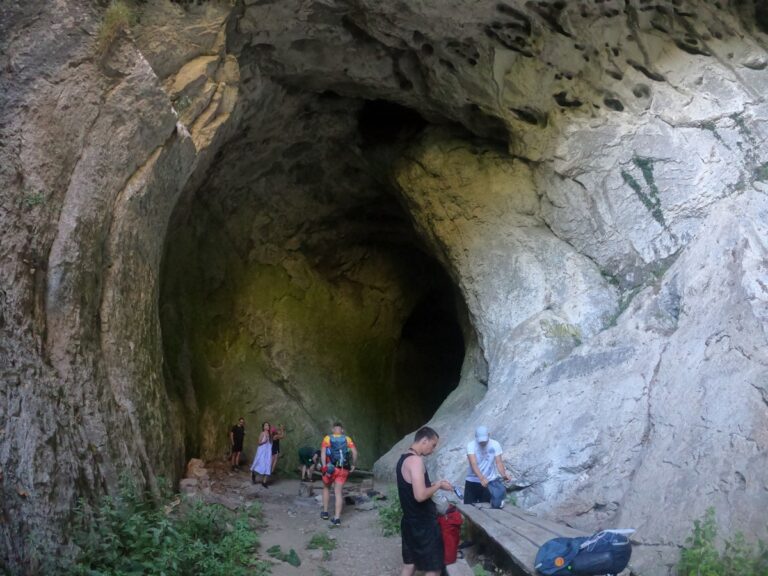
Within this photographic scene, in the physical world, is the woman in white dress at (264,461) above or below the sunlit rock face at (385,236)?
below

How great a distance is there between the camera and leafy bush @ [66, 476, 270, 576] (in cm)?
498

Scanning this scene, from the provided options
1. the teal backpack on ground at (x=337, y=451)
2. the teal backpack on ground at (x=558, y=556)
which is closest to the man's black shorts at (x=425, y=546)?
the teal backpack on ground at (x=558, y=556)

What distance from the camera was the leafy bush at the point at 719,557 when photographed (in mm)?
3959

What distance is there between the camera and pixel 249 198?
12914 mm

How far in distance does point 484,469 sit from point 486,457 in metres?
0.11

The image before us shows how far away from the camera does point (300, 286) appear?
1428 centimetres

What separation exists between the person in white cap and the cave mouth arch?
477 cm

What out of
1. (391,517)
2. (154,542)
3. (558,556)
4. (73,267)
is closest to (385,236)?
(391,517)

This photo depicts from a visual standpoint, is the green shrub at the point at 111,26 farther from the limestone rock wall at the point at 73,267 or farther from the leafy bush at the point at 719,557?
the leafy bush at the point at 719,557

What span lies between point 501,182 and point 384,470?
4.69 metres

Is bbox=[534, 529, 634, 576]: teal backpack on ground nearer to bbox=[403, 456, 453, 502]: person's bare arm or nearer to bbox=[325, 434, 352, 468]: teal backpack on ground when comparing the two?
bbox=[403, 456, 453, 502]: person's bare arm

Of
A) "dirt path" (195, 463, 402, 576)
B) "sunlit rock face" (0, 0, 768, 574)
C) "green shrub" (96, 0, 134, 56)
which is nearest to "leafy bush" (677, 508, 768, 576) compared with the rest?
"sunlit rock face" (0, 0, 768, 574)

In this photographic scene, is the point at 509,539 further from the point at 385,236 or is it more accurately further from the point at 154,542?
the point at 385,236

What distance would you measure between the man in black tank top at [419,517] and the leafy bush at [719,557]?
1479mm
